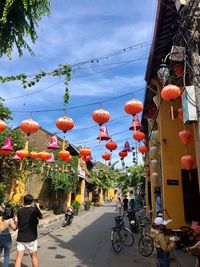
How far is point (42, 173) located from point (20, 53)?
15528 mm

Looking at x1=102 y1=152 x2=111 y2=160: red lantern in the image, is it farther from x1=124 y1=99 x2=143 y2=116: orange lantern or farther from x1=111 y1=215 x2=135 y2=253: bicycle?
x1=124 y1=99 x2=143 y2=116: orange lantern

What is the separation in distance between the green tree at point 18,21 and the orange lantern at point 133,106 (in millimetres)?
3068

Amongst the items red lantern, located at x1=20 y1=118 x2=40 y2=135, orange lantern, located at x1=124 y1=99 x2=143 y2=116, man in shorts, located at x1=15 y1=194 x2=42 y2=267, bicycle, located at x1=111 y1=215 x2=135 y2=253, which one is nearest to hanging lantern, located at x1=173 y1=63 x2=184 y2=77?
orange lantern, located at x1=124 y1=99 x2=143 y2=116

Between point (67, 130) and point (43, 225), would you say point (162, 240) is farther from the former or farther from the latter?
point (43, 225)

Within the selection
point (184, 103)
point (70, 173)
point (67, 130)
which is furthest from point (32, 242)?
point (70, 173)

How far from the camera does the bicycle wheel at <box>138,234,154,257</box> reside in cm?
898

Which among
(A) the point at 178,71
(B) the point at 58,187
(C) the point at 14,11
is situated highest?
(C) the point at 14,11

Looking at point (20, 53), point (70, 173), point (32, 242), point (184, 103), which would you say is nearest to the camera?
point (32, 242)

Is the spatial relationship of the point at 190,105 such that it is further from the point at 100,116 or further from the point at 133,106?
the point at 100,116

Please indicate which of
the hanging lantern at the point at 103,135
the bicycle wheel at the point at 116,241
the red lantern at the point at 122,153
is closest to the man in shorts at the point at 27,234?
the hanging lantern at the point at 103,135

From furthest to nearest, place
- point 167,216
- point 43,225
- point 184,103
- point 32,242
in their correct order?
point 43,225 → point 167,216 → point 184,103 → point 32,242

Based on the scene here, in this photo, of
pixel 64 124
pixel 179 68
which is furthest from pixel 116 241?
pixel 179 68

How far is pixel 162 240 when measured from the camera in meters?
5.93

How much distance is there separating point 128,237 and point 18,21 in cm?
815
